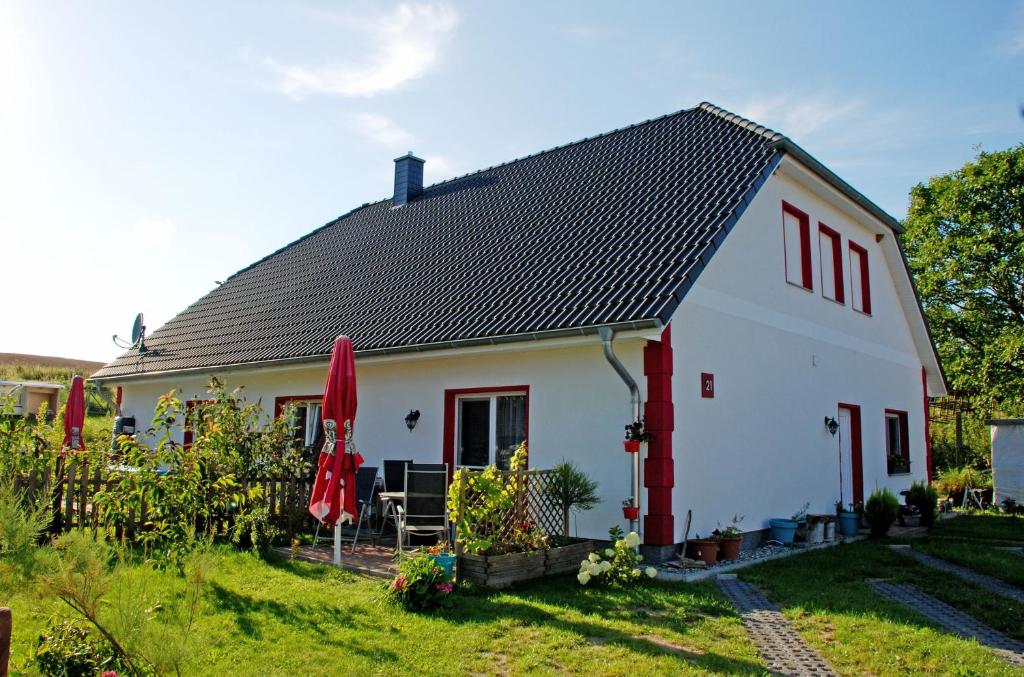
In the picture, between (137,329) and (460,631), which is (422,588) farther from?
(137,329)

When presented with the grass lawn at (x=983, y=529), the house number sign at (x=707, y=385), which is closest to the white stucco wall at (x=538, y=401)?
the house number sign at (x=707, y=385)

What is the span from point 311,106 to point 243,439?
13.3ft

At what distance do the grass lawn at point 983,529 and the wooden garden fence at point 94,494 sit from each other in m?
9.20

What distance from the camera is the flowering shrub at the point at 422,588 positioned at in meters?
6.44

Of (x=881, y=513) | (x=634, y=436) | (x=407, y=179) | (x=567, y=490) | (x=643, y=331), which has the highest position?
(x=407, y=179)

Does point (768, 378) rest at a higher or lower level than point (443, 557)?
higher

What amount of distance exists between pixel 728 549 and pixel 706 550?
0.51 metres

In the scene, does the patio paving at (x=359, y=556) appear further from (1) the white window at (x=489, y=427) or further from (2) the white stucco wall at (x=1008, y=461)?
(2) the white stucco wall at (x=1008, y=461)

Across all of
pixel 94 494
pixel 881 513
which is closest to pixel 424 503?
pixel 94 494

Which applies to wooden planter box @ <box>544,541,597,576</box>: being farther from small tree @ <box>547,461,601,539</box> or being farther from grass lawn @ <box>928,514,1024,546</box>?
grass lawn @ <box>928,514,1024,546</box>

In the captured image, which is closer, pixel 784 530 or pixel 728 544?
pixel 728 544

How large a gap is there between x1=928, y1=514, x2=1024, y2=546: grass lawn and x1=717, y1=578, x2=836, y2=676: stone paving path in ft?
19.4

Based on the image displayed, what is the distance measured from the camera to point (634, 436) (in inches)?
338

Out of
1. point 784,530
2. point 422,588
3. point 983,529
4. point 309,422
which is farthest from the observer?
point 309,422
